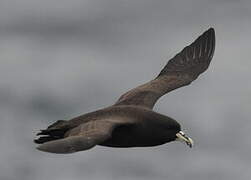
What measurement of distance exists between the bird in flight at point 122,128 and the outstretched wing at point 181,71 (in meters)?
0.03

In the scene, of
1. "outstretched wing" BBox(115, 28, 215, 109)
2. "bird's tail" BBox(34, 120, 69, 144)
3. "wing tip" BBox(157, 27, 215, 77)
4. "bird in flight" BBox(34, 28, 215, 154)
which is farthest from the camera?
"wing tip" BBox(157, 27, 215, 77)

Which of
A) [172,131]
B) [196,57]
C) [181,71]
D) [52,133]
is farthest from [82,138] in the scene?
[196,57]

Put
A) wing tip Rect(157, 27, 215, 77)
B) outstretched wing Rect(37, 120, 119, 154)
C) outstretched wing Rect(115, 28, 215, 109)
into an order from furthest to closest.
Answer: wing tip Rect(157, 27, 215, 77) < outstretched wing Rect(115, 28, 215, 109) < outstretched wing Rect(37, 120, 119, 154)

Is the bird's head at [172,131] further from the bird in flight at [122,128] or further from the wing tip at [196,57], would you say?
the wing tip at [196,57]

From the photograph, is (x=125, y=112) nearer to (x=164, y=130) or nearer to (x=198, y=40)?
(x=164, y=130)

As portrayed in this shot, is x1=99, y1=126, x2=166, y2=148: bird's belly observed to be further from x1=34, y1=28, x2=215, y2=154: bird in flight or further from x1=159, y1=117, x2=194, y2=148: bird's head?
x1=159, y1=117, x2=194, y2=148: bird's head

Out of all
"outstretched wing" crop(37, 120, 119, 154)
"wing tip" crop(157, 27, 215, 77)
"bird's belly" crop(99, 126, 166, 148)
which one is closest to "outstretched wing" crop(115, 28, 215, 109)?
"wing tip" crop(157, 27, 215, 77)

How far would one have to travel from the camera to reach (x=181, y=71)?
25.5 metres

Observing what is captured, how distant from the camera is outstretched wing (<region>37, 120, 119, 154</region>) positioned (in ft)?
57.8

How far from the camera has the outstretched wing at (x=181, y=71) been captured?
23688mm

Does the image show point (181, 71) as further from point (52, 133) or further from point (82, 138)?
point (82, 138)

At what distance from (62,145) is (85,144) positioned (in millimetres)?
508

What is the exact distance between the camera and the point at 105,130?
19.1m

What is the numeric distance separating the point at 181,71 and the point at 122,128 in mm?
5617
